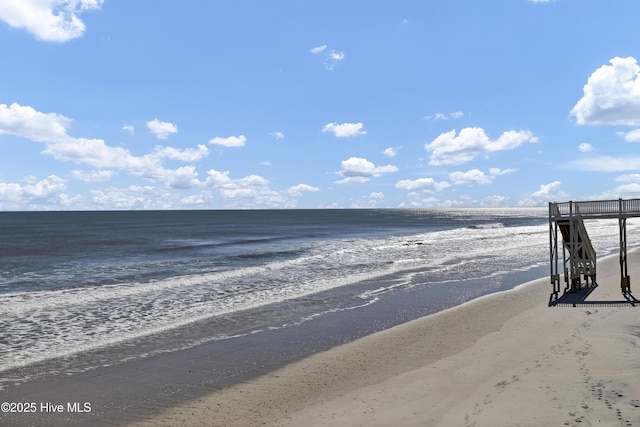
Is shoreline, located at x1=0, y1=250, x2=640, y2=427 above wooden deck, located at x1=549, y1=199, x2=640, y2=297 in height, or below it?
below

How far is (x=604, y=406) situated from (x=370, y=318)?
939cm

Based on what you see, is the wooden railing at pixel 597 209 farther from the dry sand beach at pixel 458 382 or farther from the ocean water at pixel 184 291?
the dry sand beach at pixel 458 382

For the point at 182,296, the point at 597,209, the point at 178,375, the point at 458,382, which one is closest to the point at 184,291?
the point at 182,296

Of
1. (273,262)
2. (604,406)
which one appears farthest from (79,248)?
(604,406)

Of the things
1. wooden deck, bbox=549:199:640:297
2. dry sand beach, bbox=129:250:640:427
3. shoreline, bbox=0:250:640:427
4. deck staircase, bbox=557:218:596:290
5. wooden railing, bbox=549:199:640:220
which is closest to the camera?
dry sand beach, bbox=129:250:640:427

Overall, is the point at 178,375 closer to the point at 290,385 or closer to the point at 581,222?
the point at 290,385

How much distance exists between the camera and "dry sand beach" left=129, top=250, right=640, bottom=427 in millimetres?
8094

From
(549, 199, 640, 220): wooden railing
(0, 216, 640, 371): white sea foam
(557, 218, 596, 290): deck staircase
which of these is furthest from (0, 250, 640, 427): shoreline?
(549, 199, 640, 220): wooden railing

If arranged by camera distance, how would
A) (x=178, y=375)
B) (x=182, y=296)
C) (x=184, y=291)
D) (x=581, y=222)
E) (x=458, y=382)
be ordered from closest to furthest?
1. (x=458, y=382)
2. (x=178, y=375)
3. (x=182, y=296)
4. (x=581, y=222)
5. (x=184, y=291)

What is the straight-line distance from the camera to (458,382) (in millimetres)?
9773

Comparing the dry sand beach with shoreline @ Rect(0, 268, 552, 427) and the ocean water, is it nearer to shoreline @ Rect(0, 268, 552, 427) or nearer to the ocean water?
shoreline @ Rect(0, 268, 552, 427)

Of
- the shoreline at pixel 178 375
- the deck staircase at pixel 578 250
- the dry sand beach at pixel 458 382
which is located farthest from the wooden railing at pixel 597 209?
the shoreline at pixel 178 375

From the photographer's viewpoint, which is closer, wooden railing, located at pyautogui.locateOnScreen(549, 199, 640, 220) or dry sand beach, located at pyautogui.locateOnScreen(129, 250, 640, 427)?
dry sand beach, located at pyautogui.locateOnScreen(129, 250, 640, 427)

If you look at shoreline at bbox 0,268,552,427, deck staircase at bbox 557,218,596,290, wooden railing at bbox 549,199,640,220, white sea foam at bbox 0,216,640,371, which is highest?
wooden railing at bbox 549,199,640,220
